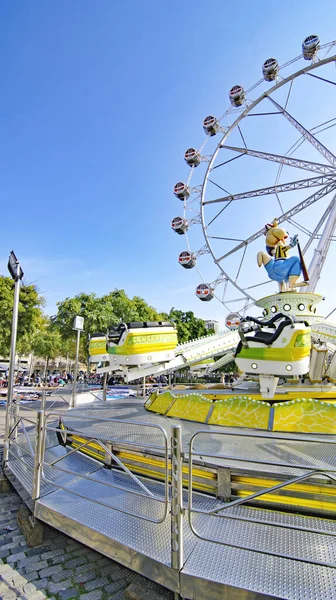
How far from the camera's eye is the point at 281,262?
646 cm

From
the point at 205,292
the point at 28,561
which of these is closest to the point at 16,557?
Result: the point at 28,561

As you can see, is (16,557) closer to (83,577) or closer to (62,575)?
(62,575)

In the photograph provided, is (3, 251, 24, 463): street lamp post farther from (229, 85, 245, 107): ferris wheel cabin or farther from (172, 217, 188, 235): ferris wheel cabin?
(229, 85, 245, 107): ferris wheel cabin

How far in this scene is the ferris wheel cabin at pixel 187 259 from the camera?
17.5m

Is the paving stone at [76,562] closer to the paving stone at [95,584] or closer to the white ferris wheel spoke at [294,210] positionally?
the paving stone at [95,584]

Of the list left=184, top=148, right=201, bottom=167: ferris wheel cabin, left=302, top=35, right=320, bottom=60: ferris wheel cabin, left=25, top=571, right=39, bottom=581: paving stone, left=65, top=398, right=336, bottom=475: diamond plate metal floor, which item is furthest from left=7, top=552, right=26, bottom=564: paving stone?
left=302, top=35, right=320, bottom=60: ferris wheel cabin

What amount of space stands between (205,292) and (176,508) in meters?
15.2

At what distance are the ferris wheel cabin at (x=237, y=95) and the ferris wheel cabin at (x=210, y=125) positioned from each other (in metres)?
1.17

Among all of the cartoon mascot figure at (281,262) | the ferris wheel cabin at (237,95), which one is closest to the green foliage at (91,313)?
the ferris wheel cabin at (237,95)

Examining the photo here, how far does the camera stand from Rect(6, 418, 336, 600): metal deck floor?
6.35ft

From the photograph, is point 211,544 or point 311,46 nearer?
point 211,544

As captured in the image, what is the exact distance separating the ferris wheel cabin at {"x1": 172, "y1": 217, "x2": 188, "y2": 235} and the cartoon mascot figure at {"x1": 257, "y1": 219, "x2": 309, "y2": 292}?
10941mm

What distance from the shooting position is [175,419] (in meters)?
5.17

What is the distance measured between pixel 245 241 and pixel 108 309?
10.6 metres
